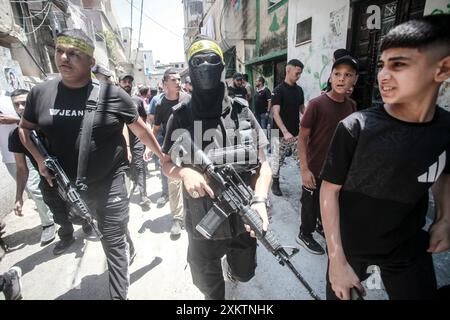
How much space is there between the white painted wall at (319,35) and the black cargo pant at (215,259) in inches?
155

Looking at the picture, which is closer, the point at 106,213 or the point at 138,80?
the point at 106,213

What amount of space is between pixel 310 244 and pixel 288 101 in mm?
2041

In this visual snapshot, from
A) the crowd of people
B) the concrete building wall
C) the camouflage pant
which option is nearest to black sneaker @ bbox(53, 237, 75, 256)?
the crowd of people

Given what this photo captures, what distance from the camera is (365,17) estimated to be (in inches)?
146

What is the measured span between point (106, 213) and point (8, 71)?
171 inches

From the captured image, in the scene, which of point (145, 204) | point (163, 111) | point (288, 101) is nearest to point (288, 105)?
point (288, 101)

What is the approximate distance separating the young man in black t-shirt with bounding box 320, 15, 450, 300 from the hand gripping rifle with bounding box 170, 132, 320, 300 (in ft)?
1.15

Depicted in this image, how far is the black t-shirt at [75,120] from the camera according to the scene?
172 cm

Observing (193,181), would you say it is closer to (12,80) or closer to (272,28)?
(12,80)

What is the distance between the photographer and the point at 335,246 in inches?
46.9

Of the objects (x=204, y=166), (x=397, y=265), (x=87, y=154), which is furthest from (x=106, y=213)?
(x=397, y=265)

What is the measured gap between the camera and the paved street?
215 centimetres

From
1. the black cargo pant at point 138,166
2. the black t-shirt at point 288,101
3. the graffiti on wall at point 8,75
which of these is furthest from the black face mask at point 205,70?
the graffiti on wall at point 8,75
